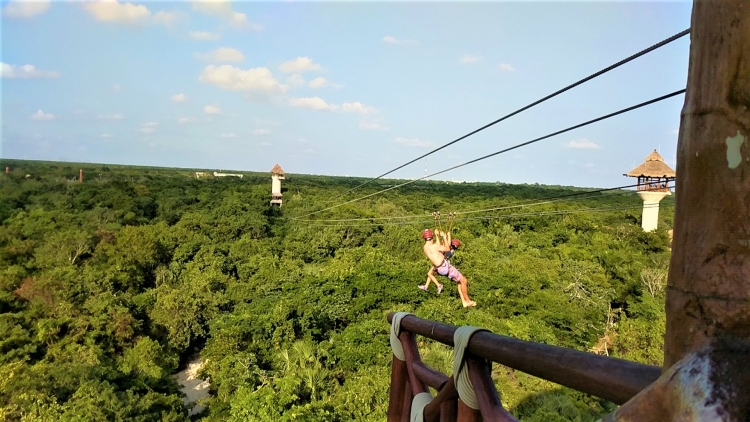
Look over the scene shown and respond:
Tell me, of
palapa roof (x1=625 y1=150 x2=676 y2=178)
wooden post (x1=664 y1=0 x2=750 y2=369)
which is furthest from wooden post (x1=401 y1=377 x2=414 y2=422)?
palapa roof (x1=625 y1=150 x2=676 y2=178)

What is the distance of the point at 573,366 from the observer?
979mm

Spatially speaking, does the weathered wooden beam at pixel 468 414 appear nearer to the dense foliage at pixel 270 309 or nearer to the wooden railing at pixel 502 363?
the wooden railing at pixel 502 363

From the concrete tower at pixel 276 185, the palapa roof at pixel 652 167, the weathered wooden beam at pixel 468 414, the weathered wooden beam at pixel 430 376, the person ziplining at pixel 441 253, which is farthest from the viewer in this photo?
the concrete tower at pixel 276 185

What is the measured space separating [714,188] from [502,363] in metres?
0.63

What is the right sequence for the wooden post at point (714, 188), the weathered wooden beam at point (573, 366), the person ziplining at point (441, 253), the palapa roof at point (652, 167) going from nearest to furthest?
1. the wooden post at point (714, 188)
2. the weathered wooden beam at point (573, 366)
3. the person ziplining at point (441, 253)
4. the palapa roof at point (652, 167)

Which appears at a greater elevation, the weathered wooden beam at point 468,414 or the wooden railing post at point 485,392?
the wooden railing post at point 485,392

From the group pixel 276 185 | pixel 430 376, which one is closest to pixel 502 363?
pixel 430 376

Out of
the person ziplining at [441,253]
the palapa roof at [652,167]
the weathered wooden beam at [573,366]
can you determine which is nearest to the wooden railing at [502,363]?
the weathered wooden beam at [573,366]

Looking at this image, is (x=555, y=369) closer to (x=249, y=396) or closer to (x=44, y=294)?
(x=249, y=396)

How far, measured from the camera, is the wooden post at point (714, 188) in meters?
0.72

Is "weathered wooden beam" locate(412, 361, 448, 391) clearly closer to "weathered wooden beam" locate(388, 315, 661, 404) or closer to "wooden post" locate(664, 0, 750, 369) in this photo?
"weathered wooden beam" locate(388, 315, 661, 404)

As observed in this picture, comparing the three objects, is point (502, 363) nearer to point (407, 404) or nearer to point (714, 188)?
point (714, 188)

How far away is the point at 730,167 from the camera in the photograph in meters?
0.72

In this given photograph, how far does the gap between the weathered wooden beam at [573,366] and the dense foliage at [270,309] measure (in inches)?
360
